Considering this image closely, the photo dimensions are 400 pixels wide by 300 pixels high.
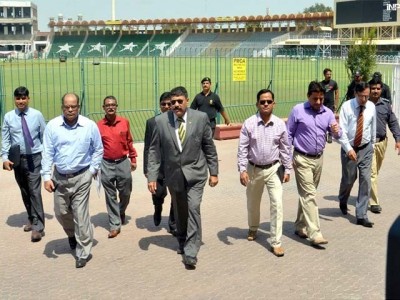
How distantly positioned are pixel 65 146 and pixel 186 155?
3.80 feet

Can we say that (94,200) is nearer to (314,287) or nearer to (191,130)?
(191,130)

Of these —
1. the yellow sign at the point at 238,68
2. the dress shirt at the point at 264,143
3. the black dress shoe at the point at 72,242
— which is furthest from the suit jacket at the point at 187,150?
the yellow sign at the point at 238,68

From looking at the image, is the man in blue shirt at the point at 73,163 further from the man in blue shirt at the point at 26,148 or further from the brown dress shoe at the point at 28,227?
the brown dress shoe at the point at 28,227

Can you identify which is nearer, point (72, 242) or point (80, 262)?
point (80, 262)

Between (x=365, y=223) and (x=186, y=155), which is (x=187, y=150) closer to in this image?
(x=186, y=155)

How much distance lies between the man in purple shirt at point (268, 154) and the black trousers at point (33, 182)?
2.29m

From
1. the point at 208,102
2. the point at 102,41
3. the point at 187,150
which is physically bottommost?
the point at 187,150

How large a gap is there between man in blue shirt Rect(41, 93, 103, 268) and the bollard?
3.77 meters

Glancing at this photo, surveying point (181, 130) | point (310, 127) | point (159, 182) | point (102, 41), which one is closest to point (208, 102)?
point (159, 182)

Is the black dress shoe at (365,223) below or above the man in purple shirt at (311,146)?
below

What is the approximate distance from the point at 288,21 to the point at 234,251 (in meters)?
67.8

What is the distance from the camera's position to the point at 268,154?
5492 millimetres

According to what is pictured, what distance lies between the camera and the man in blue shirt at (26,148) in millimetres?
5965

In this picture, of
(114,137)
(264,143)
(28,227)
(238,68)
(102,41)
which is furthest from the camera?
(102,41)
